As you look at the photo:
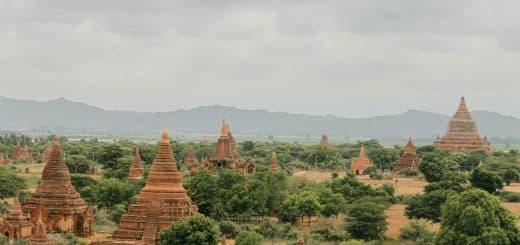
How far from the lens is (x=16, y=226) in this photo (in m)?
53.9

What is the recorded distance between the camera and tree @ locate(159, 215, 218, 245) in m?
48.4

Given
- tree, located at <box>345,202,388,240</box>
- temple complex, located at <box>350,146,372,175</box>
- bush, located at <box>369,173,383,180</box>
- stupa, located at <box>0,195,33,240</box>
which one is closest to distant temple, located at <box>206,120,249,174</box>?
bush, located at <box>369,173,383,180</box>

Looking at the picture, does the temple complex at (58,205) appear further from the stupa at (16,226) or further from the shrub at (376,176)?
the shrub at (376,176)

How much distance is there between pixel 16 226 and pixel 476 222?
83.6ft

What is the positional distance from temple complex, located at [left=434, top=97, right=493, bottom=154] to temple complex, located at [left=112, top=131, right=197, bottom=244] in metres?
83.4

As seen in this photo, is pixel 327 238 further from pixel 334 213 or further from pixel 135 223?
pixel 135 223

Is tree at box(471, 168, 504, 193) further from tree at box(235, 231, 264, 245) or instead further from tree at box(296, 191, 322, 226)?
tree at box(235, 231, 264, 245)

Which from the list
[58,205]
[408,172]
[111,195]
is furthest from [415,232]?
[408,172]

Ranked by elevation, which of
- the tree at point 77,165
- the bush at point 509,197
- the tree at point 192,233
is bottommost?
the tree at point 192,233

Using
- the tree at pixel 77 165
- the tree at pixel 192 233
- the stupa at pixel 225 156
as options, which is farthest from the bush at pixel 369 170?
the tree at pixel 192 233

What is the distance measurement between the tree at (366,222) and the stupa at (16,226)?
18975mm

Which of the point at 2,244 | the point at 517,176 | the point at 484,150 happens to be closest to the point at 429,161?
the point at 517,176

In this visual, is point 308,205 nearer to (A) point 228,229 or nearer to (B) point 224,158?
(A) point 228,229

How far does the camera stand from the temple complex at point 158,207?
5228 cm
